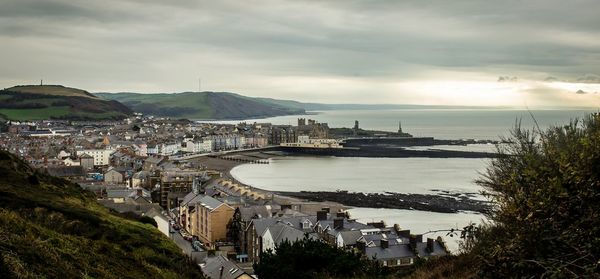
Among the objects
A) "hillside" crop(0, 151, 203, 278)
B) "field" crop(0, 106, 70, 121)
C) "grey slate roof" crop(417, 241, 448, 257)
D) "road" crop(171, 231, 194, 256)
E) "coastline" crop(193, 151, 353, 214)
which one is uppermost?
"field" crop(0, 106, 70, 121)

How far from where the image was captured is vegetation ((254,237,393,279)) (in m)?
14.3

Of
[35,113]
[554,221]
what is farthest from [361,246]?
[35,113]

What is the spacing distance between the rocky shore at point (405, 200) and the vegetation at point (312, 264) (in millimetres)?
25119

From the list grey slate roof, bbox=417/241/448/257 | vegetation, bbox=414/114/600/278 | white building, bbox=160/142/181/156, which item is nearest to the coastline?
white building, bbox=160/142/181/156

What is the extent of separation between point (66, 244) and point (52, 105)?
16040 centimetres

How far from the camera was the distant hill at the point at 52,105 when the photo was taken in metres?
146

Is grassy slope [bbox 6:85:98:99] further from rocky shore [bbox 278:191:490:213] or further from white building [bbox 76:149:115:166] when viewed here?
rocky shore [bbox 278:191:490:213]

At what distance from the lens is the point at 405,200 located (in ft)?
143

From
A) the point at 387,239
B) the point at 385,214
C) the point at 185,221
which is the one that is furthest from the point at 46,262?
the point at 385,214

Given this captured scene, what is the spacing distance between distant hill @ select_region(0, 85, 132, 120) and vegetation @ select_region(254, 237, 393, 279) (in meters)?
131

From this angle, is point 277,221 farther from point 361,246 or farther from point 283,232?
point 361,246

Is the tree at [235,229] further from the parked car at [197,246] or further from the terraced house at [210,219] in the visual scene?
the parked car at [197,246]

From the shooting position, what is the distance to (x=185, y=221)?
3497 cm

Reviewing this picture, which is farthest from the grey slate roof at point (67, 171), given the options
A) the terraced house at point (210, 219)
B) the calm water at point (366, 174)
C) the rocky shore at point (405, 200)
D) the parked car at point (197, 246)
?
the parked car at point (197, 246)
